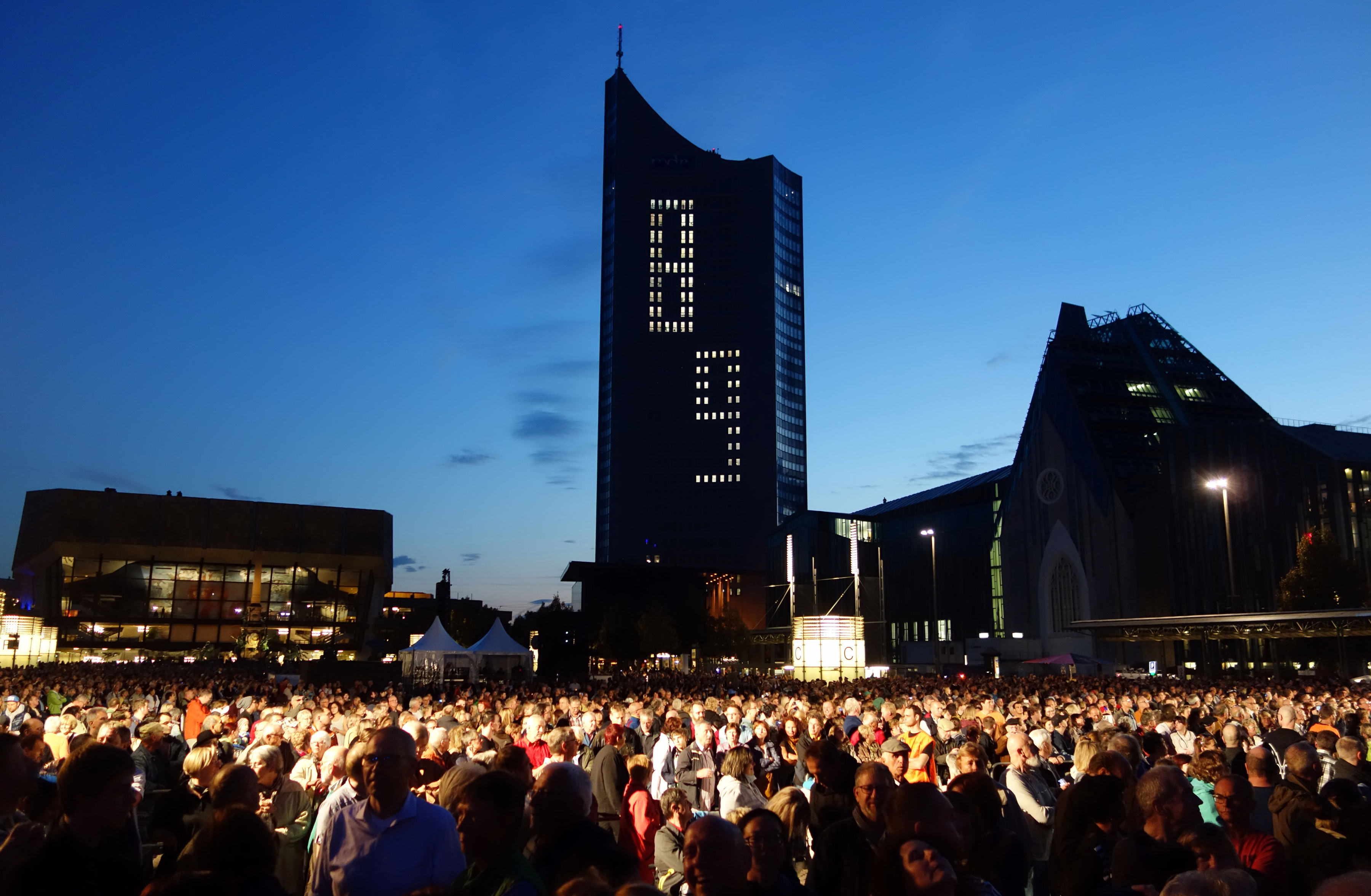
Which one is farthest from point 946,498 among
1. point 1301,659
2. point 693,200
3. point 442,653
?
point 693,200

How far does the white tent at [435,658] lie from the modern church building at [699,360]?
129m

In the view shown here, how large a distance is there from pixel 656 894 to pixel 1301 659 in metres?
59.0

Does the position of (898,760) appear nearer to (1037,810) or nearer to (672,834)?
(1037,810)

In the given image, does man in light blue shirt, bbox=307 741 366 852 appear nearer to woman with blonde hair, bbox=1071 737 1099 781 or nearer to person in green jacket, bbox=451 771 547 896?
person in green jacket, bbox=451 771 547 896

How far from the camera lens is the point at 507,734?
13.3 m

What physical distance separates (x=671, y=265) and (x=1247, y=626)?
153m

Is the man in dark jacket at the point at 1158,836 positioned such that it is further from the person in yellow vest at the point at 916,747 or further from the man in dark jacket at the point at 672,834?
the man in dark jacket at the point at 672,834

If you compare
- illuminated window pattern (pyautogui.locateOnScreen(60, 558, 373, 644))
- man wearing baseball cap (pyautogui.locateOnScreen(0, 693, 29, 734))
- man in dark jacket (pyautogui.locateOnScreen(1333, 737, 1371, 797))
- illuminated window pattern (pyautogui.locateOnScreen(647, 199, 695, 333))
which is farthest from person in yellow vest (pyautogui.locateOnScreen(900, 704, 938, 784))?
illuminated window pattern (pyautogui.locateOnScreen(647, 199, 695, 333))

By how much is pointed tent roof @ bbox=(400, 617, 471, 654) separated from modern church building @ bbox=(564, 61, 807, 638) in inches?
5079

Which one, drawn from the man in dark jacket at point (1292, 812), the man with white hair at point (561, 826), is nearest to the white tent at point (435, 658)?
the man in dark jacket at point (1292, 812)

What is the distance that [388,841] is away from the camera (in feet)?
15.5

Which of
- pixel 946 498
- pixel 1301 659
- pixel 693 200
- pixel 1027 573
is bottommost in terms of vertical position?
pixel 1301 659

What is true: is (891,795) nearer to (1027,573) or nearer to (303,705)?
(303,705)

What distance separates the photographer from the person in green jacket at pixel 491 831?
4.04 m
